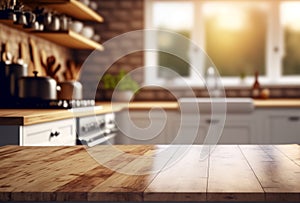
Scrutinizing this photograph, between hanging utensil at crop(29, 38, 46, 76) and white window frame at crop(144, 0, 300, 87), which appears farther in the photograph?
white window frame at crop(144, 0, 300, 87)

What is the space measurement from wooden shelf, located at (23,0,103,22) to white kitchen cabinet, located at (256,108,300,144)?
167 cm

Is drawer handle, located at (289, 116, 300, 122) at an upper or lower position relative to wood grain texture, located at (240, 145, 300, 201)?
upper

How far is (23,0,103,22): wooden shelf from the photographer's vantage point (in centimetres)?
401

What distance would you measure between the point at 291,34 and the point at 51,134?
3.25 meters

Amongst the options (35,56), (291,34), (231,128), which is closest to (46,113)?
(35,56)

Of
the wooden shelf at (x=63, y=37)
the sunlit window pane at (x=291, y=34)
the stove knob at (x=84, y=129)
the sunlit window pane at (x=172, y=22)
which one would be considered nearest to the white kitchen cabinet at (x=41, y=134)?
the stove knob at (x=84, y=129)

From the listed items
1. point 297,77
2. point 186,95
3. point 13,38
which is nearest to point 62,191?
point 13,38

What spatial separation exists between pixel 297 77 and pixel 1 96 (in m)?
3.07

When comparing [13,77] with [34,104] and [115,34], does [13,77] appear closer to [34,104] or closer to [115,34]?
[34,104]

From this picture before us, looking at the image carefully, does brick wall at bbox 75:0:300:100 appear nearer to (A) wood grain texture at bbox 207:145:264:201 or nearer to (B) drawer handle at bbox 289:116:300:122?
(B) drawer handle at bbox 289:116:300:122

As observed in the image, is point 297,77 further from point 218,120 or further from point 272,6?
point 218,120

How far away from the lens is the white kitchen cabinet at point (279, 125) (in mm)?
4312

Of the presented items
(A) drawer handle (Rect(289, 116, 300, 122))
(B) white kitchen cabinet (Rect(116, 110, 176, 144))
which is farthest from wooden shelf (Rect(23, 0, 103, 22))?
(A) drawer handle (Rect(289, 116, 300, 122))

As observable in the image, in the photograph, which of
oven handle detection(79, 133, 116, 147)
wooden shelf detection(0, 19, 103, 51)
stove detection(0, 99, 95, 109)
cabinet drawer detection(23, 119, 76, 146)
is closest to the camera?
cabinet drawer detection(23, 119, 76, 146)
